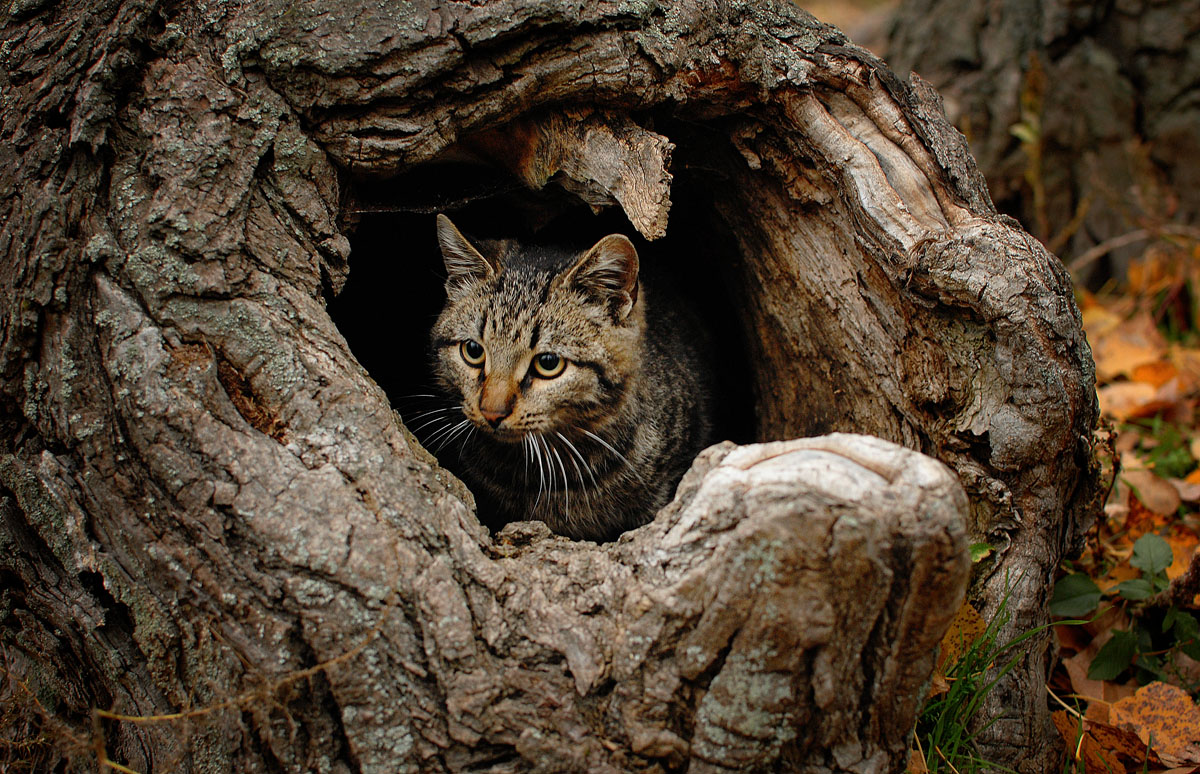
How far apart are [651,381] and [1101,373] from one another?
9.06ft

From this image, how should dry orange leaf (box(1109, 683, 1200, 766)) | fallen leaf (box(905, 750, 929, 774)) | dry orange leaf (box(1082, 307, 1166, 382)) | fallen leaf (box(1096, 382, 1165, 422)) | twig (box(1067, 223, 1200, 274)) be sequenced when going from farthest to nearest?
twig (box(1067, 223, 1200, 274)) → dry orange leaf (box(1082, 307, 1166, 382)) → fallen leaf (box(1096, 382, 1165, 422)) → dry orange leaf (box(1109, 683, 1200, 766)) → fallen leaf (box(905, 750, 929, 774))

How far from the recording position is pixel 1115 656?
2.54m

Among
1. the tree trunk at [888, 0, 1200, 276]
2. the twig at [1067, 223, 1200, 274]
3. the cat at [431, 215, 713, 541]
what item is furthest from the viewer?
the tree trunk at [888, 0, 1200, 276]

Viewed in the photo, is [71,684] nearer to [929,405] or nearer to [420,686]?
[420,686]

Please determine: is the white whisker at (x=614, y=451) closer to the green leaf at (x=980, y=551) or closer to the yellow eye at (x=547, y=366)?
the yellow eye at (x=547, y=366)

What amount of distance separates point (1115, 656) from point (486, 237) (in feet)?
10.2

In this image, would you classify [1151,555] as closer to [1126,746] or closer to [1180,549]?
[1180,549]

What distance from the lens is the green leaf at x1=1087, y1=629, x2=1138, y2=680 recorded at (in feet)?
8.30

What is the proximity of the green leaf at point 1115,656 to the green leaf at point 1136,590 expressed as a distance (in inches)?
4.9

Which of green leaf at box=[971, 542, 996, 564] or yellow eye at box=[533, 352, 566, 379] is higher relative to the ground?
yellow eye at box=[533, 352, 566, 379]

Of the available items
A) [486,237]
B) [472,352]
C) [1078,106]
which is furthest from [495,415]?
[1078,106]

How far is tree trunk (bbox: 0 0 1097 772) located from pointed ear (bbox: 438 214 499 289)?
0.41 m

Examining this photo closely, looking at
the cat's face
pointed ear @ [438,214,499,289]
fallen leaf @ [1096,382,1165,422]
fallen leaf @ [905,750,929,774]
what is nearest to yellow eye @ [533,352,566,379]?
the cat's face

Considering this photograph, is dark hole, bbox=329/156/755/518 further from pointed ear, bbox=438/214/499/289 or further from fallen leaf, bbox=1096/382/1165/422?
fallen leaf, bbox=1096/382/1165/422
